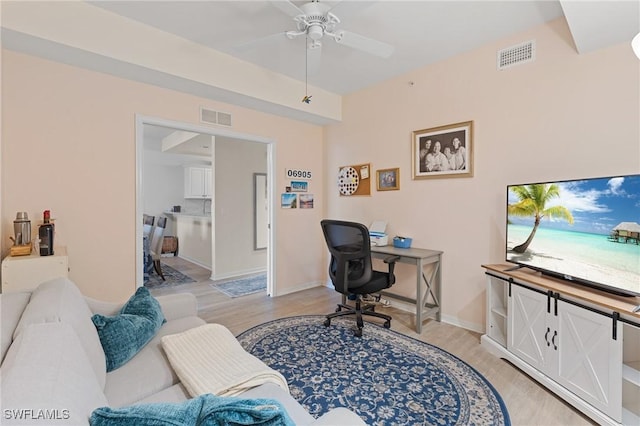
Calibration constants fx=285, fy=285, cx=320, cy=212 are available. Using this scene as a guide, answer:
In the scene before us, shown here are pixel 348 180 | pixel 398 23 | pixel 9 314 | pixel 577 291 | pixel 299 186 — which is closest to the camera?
pixel 9 314

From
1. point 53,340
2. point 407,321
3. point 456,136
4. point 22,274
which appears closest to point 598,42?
point 456,136

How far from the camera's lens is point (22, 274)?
1.91 meters

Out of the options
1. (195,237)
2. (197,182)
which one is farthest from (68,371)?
(197,182)

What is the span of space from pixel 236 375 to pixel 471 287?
2.55 metres

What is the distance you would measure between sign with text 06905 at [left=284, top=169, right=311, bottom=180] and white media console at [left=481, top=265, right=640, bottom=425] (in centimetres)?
278

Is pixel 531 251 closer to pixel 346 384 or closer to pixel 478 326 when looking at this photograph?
pixel 478 326

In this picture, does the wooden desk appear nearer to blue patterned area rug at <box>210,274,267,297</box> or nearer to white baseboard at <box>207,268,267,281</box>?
blue patterned area rug at <box>210,274,267,297</box>

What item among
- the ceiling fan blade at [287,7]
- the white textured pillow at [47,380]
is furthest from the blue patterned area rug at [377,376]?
the ceiling fan blade at [287,7]

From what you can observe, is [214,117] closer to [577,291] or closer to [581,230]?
[581,230]

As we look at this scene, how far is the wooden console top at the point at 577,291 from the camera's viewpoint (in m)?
1.58

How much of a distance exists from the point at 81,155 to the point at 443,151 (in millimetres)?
3530

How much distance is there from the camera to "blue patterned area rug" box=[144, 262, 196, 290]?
15.0 feet

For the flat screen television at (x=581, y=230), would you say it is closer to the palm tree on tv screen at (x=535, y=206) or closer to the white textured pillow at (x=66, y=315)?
the palm tree on tv screen at (x=535, y=206)

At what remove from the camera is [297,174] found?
4.21 metres
